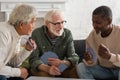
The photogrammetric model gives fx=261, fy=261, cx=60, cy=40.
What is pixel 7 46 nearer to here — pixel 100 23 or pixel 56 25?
pixel 56 25

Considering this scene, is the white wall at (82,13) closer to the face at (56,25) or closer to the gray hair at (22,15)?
the face at (56,25)

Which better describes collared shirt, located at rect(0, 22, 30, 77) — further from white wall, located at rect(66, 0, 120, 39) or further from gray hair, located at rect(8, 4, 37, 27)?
white wall, located at rect(66, 0, 120, 39)

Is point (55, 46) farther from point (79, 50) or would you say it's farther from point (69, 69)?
point (79, 50)

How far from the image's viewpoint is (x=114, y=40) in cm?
204

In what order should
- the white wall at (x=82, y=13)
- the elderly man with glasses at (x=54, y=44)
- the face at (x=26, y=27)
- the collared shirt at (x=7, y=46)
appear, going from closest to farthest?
1. the collared shirt at (x=7, y=46)
2. the face at (x=26, y=27)
3. the elderly man with glasses at (x=54, y=44)
4. the white wall at (x=82, y=13)

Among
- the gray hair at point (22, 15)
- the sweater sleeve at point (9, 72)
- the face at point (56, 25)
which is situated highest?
the gray hair at point (22, 15)

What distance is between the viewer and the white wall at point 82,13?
3.78 metres

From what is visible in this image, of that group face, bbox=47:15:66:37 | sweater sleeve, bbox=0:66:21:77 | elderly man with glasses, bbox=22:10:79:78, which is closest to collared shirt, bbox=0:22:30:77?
sweater sleeve, bbox=0:66:21:77

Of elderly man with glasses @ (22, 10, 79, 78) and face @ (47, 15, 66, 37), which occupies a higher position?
face @ (47, 15, 66, 37)

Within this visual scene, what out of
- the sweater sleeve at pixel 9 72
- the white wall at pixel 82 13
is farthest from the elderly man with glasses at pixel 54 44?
the white wall at pixel 82 13

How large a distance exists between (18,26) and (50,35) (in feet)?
1.67

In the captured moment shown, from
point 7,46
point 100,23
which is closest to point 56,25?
point 100,23

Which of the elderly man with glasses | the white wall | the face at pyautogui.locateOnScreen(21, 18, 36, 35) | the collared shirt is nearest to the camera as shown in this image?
the collared shirt

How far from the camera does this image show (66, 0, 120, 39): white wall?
378cm
